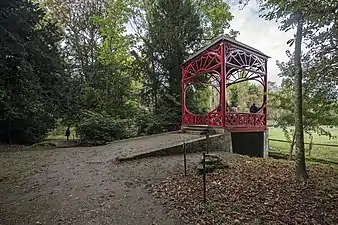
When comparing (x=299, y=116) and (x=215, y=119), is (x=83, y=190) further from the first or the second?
(x=215, y=119)

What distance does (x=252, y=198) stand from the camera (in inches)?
173

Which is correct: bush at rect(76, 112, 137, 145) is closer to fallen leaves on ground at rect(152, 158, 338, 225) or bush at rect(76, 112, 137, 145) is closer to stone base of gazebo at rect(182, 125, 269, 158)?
stone base of gazebo at rect(182, 125, 269, 158)

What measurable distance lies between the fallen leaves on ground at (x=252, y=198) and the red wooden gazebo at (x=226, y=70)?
5148 millimetres

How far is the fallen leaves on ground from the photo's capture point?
3.66 metres

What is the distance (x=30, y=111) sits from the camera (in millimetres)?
9773

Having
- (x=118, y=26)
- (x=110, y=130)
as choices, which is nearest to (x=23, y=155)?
(x=110, y=130)

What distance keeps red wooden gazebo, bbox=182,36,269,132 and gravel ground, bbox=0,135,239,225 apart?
13.1 feet

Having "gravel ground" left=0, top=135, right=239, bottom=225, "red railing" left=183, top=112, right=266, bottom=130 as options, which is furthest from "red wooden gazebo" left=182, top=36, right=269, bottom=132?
"gravel ground" left=0, top=135, right=239, bottom=225

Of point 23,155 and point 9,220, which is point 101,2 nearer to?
point 23,155

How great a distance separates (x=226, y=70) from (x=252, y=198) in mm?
8932

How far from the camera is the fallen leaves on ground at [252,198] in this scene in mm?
3662

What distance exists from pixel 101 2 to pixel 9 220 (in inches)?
832

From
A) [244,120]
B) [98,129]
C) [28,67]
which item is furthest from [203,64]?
[28,67]

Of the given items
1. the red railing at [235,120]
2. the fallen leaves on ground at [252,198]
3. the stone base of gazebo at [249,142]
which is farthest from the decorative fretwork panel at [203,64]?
the fallen leaves on ground at [252,198]
